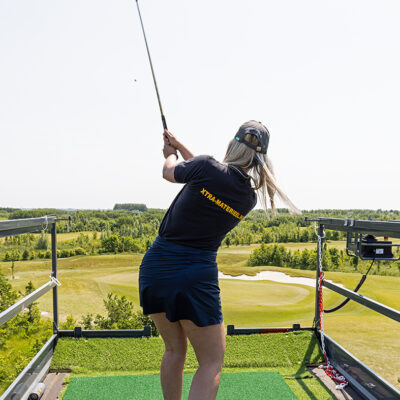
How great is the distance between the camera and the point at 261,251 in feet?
16.9

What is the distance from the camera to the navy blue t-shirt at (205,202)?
3.74 ft

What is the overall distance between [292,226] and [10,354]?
4.27m

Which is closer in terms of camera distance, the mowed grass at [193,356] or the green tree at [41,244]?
the mowed grass at [193,356]

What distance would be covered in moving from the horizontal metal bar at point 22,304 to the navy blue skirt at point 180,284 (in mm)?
756

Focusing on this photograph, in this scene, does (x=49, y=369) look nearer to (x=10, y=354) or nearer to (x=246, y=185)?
(x=10, y=354)

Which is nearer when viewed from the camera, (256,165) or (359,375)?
(256,165)

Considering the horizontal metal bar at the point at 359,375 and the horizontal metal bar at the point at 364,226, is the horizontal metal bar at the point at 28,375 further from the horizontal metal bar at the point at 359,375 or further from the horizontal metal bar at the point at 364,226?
the horizontal metal bar at the point at 364,226

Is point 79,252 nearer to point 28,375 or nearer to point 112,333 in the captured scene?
point 112,333

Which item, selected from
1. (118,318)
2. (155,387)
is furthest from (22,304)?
(118,318)

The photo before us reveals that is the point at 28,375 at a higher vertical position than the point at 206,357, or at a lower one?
A: lower

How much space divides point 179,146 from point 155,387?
4.70 ft

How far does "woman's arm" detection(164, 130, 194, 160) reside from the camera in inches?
56.6

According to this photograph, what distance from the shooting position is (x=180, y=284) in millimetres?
1149

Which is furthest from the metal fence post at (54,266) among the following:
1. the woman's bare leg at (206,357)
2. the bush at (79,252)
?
the bush at (79,252)
